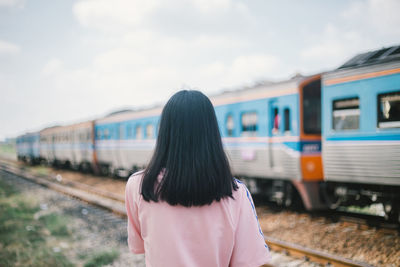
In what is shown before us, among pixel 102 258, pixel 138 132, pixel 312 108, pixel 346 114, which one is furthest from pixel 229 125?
pixel 138 132

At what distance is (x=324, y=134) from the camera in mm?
7121

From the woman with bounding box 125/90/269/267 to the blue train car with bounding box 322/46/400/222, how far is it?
18.2 ft

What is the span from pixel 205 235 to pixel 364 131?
19.7 feet

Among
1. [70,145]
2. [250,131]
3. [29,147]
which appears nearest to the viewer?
[250,131]

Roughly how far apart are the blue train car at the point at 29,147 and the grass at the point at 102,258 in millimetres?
27638

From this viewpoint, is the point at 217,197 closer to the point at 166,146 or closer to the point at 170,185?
the point at 170,185

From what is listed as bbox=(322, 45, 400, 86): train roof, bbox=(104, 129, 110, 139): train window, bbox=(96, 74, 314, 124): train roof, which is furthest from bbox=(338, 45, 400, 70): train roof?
bbox=(104, 129, 110, 139): train window

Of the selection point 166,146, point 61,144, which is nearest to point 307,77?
point 166,146

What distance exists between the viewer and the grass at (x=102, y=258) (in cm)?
492

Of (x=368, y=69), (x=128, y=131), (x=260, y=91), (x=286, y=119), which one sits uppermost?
(x=368, y=69)

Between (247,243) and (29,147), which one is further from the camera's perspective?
(29,147)

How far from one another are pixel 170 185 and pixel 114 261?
14.1 feet

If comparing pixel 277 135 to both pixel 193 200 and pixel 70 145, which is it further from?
pixel 70 145

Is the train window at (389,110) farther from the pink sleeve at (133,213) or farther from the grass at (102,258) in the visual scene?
the pink sleeve at (133,213)
